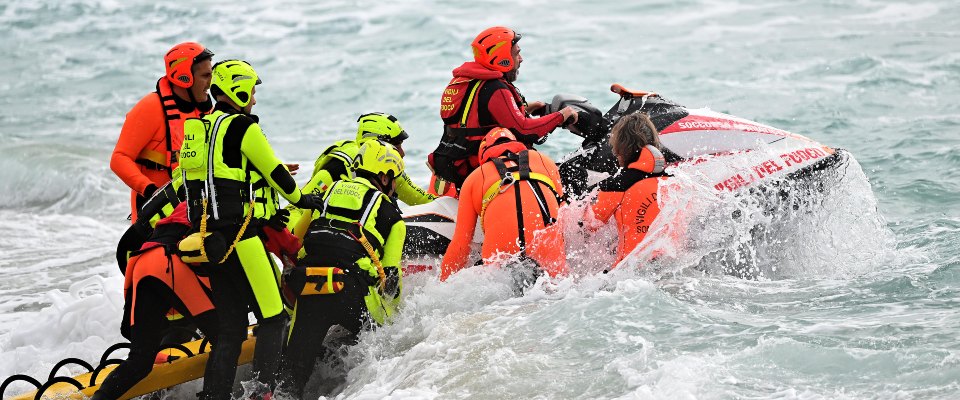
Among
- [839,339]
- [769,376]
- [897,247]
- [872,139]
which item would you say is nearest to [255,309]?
[769,376]

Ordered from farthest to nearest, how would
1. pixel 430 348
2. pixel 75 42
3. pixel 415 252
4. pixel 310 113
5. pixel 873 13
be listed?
pixel 75 42
pixel 873 13
pixel 310 113
pixel 415 252
pixel 430 348

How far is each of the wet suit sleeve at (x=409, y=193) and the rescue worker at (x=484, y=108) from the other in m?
0.19

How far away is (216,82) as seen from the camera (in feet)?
16.9

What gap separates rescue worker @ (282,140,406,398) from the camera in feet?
17.8

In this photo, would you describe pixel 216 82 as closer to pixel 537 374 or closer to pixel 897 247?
pixel 537 374

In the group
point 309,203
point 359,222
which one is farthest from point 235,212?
point 359,222

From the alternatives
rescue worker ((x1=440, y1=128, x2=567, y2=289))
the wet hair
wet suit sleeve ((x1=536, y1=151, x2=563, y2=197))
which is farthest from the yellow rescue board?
the wet hair

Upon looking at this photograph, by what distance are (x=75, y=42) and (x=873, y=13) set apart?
17.1 metres

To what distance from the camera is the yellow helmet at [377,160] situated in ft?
19.0

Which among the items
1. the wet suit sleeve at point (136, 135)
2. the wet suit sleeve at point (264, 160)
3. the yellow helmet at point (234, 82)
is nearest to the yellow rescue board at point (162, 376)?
the wet suit sleeve at point (264, 160)

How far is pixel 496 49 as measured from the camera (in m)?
6.97

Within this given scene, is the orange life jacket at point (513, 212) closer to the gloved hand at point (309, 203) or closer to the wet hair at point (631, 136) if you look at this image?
the wet hair at point (631, 136)

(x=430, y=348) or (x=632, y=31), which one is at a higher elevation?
(x=632, y=31)

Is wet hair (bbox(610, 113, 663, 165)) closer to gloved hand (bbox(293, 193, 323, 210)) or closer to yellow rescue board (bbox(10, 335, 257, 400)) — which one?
gloved hand (bbox(293, 193, 323, 210))
